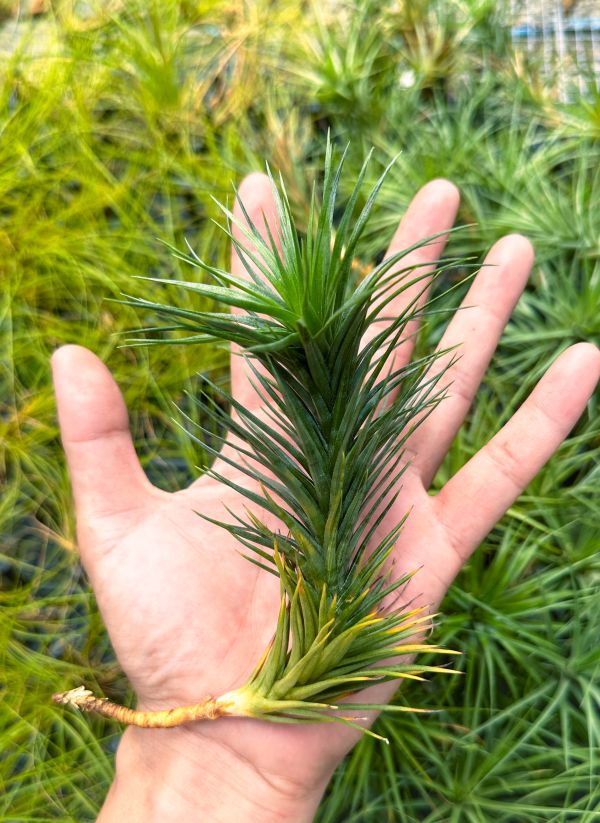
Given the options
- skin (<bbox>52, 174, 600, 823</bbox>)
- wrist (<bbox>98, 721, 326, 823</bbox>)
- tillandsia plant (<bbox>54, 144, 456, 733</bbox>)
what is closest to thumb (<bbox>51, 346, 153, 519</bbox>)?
skin (<bbox>52, 174, 600, 823</bbox>)

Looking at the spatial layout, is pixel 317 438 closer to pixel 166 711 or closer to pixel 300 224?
pixel 166 711

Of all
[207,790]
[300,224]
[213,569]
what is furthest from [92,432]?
[300,224]

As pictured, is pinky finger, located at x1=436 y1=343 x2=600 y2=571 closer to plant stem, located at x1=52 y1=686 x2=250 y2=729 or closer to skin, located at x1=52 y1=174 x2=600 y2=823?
skin, located at x1=52 y1=174 x2=600 y2=823

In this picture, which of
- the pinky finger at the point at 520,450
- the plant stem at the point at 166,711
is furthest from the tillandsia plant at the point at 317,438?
the pinky finger at the point at 520,450

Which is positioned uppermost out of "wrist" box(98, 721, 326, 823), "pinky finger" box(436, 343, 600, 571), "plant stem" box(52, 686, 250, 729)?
"pinky finger" box(436, 343, 600, 571)

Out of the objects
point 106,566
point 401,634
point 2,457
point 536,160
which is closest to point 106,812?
point 106,566

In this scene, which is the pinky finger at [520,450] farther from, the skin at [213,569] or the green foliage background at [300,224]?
the green foliage background at [300,224]

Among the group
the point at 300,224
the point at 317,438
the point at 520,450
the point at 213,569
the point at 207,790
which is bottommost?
the point at 207,790

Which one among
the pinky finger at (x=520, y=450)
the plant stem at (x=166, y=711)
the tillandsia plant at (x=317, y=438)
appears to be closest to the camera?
the tillandsia plant at (x=317, y=438)
